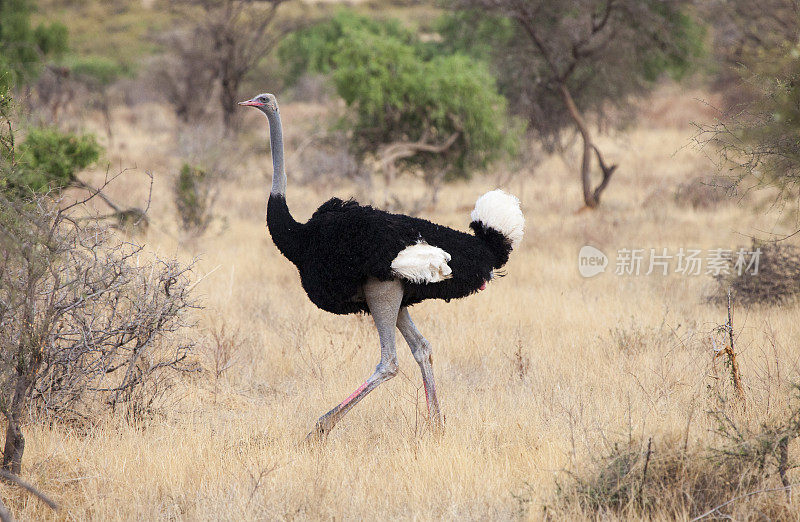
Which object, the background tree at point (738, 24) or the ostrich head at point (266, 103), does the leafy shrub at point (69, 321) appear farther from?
the background tree at point (738, 24)

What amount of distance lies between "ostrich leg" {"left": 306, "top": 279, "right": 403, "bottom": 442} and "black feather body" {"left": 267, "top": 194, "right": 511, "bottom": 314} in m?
0.08

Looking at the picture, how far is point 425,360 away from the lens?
4715mm

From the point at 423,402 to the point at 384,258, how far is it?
1.29 metres

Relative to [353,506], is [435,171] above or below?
above

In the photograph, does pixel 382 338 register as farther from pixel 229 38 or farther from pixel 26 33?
pixel 26 33

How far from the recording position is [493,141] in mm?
13109

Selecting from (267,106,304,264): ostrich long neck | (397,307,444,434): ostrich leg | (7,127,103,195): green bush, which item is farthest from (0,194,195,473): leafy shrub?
(7,127,103,195): green bush

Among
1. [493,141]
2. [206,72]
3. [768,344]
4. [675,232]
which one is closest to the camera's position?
[768,344]

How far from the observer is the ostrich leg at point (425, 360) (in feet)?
15.1

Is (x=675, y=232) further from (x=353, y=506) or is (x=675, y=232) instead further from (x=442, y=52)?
(x=442, y=52)

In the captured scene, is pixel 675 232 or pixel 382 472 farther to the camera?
pixel 675 232

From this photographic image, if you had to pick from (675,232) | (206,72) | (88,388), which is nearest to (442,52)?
(206,72)

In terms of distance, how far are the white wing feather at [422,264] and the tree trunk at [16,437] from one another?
192 cm

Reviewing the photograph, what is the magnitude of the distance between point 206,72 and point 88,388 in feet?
64.5
